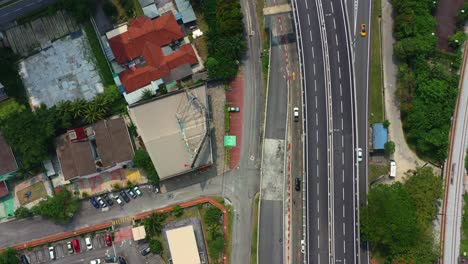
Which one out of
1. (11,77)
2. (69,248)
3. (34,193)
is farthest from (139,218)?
(11,77)

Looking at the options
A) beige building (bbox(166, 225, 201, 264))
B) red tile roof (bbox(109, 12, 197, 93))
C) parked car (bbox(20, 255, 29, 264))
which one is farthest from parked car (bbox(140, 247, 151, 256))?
red tile roof (bbox(109, 12, 197, 93))

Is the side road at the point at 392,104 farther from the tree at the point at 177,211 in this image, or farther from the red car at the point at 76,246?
the red car at the point at 76,246

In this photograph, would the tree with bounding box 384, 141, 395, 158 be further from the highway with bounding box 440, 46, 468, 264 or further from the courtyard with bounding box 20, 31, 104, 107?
the courtyard with bounding box 20, 31, 104, 107

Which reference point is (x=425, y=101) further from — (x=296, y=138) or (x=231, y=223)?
(x=231, y=223)

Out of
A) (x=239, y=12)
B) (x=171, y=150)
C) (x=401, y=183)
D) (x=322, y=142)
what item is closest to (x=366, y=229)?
(x=401, y=183)

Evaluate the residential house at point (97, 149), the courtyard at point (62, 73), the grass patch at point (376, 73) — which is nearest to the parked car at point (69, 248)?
the residential house at point (97, 149)

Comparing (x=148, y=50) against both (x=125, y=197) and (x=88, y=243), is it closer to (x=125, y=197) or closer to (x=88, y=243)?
(x=125, y=197)
